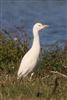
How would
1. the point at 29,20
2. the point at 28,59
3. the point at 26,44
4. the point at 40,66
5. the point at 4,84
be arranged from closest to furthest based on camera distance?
the point at 4,84 < the point at 28,59 < the point at 40,66 < the point at 26,44 < the point at 29,20

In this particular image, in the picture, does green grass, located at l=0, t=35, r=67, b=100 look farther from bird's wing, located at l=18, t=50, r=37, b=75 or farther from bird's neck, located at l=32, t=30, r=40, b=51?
Result: bird's neck, located at l=32, t=30, r=40, b=51

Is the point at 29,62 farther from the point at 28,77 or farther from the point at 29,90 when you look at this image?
the point at 29,90

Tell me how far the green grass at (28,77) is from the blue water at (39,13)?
752 cm

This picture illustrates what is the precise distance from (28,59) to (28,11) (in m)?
18.4

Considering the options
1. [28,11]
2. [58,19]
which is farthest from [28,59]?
[28,11]

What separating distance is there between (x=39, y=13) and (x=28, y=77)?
17.6 meters

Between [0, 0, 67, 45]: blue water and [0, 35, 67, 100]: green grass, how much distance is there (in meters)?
7.52

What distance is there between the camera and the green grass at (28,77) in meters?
7.43

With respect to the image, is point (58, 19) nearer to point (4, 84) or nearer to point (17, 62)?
point (17, 62)

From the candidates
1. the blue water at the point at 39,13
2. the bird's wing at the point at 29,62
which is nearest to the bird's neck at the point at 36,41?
the bird's wing at the point at 29,62

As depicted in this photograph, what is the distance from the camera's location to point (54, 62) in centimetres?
1098

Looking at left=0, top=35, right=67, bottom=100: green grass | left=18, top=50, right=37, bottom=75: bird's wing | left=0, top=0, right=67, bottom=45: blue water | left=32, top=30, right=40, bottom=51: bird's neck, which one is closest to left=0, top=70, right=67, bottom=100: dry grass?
left=0, top=35, right=67, bottom=100: green grass

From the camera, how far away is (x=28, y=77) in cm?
961

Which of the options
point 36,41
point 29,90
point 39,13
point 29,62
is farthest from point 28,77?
point 39,13
